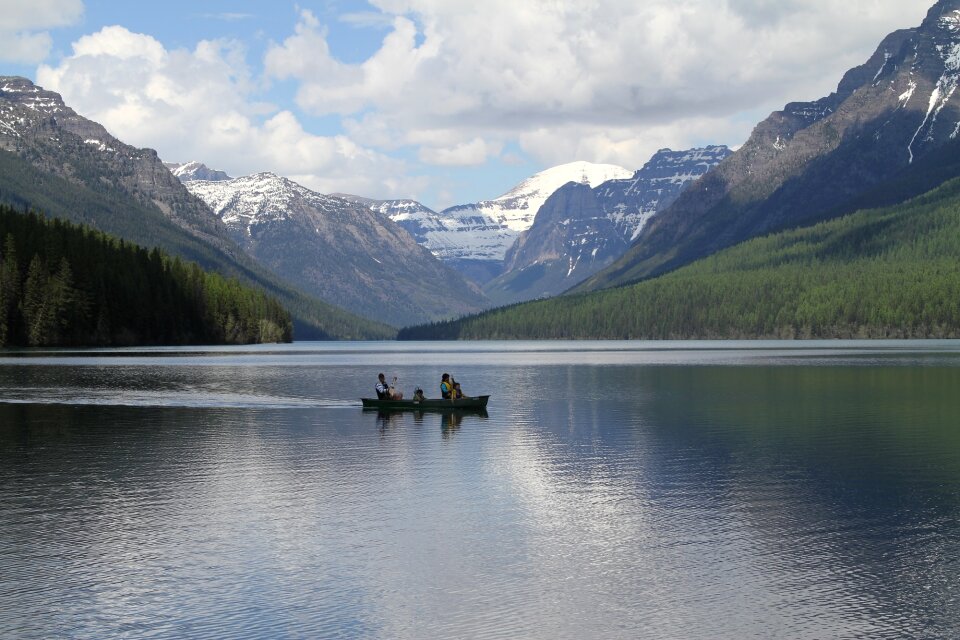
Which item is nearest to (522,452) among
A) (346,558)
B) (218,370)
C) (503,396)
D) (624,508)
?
(624,508)

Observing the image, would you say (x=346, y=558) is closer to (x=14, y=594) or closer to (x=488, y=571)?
(x=488, y=571)

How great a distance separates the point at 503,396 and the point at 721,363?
230ft

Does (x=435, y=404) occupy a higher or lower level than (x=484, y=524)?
higher

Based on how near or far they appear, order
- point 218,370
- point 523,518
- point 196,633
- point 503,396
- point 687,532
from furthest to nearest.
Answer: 1. point 218,370
2. point 503,396
3. point 523,518
4. point 687,532
5. point 196,633

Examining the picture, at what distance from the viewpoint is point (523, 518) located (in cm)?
3806

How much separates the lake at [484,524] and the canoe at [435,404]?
103 inches

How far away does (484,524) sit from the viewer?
121 ft

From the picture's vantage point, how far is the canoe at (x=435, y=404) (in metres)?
79.8

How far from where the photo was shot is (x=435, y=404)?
81.4 m

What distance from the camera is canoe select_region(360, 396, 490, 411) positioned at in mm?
79750

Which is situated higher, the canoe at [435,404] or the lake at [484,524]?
the canoe at [435,404]

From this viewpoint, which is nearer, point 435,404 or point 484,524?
point 484,524

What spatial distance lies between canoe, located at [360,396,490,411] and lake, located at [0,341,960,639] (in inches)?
103

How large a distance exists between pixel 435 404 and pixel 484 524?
44.5 meters
